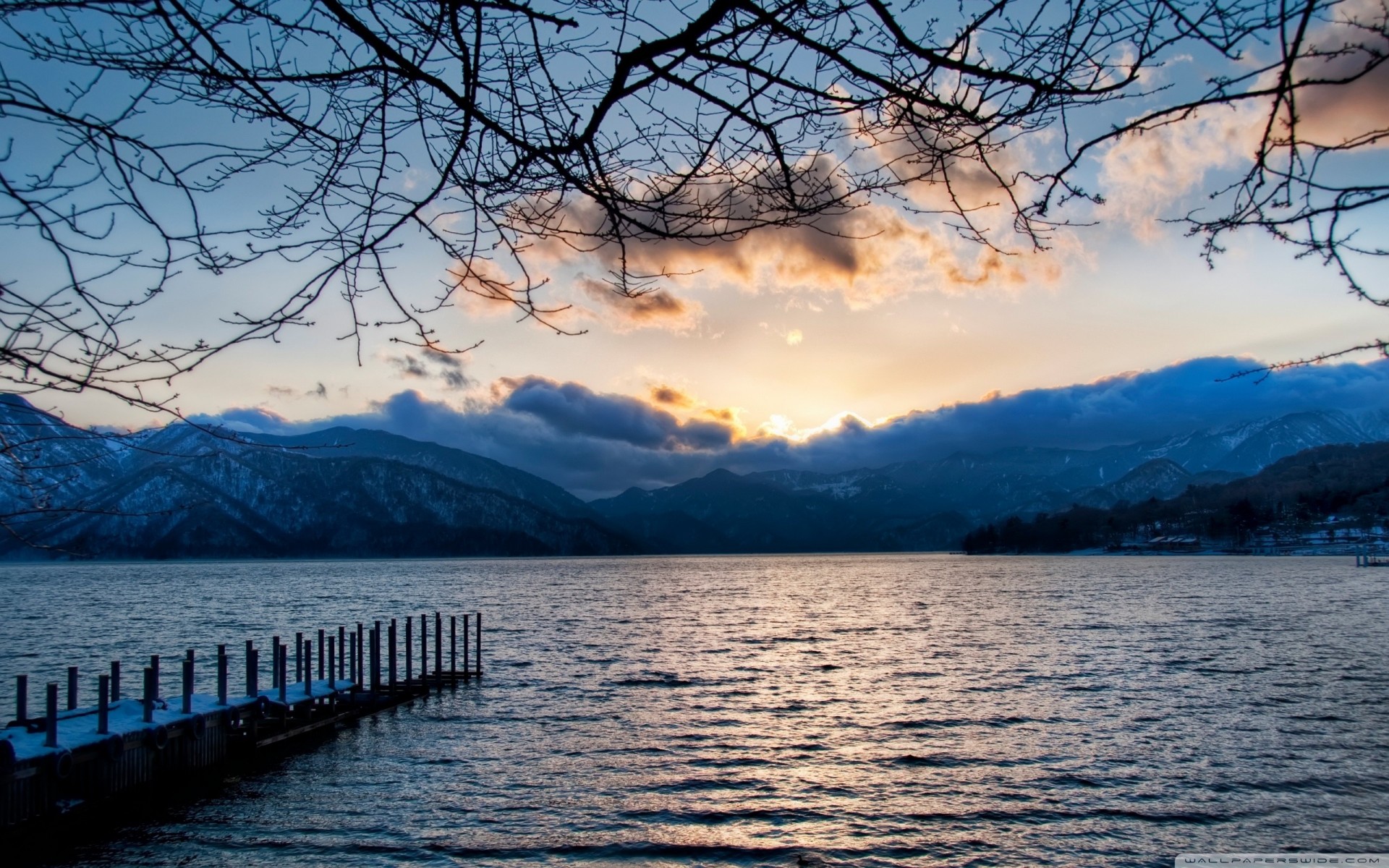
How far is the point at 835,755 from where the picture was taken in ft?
85.4

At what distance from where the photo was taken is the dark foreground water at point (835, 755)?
1802cm

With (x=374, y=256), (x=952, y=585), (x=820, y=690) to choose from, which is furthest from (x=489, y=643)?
(x=952, y=585)

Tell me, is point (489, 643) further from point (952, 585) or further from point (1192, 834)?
point (952, 585)

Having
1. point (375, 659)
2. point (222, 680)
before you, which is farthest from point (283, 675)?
point (375, 659)

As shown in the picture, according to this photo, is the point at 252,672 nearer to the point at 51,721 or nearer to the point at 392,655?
the point at 51,721

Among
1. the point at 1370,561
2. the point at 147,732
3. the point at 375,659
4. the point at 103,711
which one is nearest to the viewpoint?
the point at 103,711

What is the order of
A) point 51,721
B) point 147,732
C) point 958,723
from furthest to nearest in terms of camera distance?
point 958,723
point 147,732
point 51,721

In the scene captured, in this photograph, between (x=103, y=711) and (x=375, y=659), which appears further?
(x=375, y=659)

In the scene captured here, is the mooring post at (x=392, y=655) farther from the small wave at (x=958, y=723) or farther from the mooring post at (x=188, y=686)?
the small wave at (x=958, y=723)

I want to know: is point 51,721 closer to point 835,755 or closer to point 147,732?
point 147,732

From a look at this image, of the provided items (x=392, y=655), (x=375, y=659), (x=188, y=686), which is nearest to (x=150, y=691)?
(x=188, y=686)

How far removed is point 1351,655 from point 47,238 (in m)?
57.5

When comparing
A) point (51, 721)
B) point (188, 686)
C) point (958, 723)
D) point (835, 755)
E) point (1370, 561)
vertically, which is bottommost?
point (1370, 561)

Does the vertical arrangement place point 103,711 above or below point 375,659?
above
